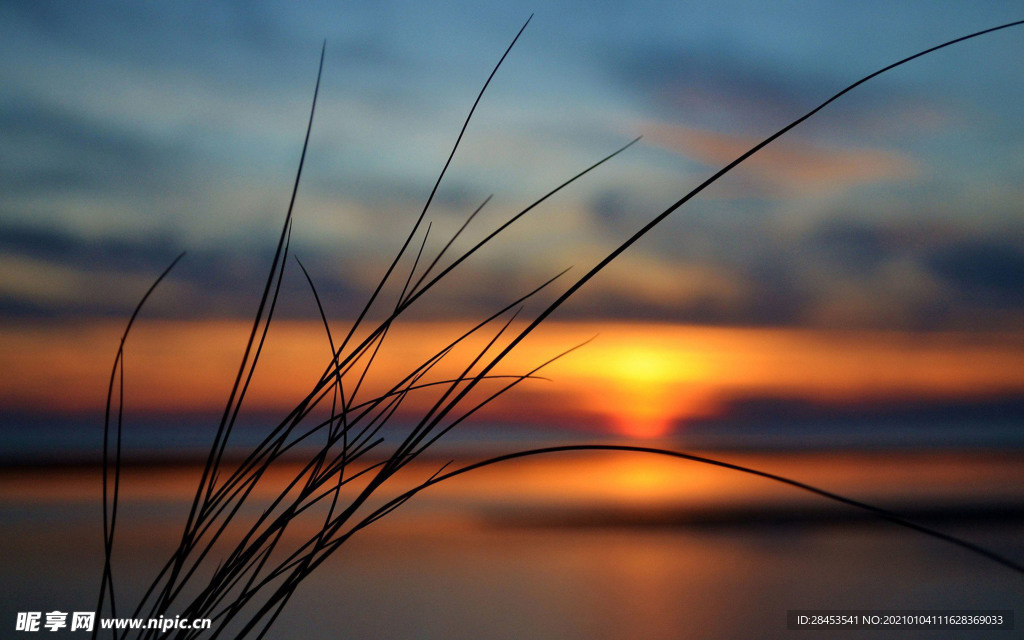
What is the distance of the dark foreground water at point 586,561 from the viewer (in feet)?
9.55

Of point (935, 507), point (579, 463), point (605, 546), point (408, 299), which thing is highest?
point (579, 463)

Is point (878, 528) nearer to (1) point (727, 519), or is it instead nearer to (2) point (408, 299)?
(1) point (727, 519)

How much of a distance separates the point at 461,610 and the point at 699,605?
97 cm

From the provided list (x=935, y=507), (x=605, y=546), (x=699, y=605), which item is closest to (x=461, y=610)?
(x=699, y=605)

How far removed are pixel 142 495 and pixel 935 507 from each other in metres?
6.35

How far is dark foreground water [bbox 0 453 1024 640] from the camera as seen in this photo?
9.55 ft

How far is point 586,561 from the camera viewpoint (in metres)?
3.85

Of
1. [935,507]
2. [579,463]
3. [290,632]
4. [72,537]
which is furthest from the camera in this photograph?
[579,463]

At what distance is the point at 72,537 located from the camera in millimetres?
4227

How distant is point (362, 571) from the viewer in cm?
351

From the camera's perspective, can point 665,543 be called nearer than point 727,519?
Yes

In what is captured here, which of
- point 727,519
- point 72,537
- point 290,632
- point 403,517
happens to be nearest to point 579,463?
point 727,519

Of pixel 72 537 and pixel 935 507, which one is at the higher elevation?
pixel 935 507

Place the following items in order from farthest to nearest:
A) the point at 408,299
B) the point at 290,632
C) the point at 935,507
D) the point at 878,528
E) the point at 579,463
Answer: the point at 579,463, the point at 935,507, the point at 878,528, the point at 290,632, the point at 408,299
